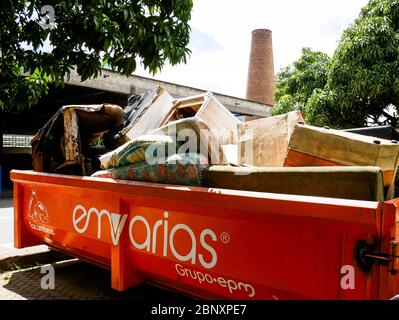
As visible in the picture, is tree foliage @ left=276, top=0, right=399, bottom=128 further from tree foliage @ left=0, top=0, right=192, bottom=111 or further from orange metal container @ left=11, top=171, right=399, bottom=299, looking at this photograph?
orange metal container @ left=11, top=171, right=399, bottom=299

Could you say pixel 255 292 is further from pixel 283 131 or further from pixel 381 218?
pixel 283 131

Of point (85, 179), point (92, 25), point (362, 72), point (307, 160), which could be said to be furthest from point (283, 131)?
point (362, 72)

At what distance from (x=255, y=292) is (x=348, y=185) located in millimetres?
677

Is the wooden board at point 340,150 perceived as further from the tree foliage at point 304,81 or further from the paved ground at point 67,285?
the tree foliage at point 304,81

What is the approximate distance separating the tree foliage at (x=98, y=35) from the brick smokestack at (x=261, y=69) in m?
26.4

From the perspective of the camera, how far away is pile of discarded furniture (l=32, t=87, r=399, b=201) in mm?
1649

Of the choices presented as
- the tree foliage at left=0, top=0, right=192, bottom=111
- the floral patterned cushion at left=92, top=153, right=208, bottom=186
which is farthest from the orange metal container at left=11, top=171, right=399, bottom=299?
the tree foliage at left=0, top=0, right=192, bottom=111

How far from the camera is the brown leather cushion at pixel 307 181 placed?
1.45 meters

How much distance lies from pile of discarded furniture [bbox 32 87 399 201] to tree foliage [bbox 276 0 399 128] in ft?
16.7

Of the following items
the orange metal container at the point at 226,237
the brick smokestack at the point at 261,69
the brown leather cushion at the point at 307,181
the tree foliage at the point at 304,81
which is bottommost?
the orange metal container at the point at 226,237

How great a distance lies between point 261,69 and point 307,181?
28451 mm

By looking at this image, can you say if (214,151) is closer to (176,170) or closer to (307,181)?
(176,170)

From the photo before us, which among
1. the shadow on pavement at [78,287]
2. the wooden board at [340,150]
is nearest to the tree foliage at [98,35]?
the wooden board at [340,150]

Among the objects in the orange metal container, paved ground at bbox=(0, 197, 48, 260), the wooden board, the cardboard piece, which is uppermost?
the cardboard piece
